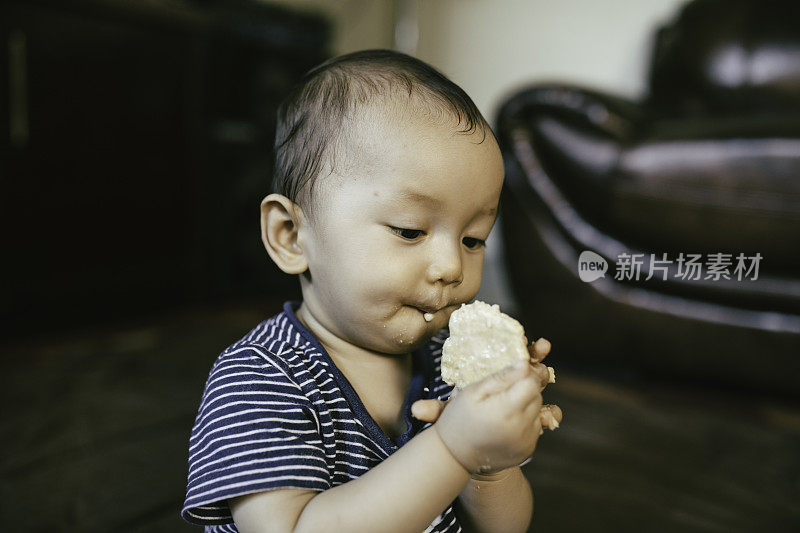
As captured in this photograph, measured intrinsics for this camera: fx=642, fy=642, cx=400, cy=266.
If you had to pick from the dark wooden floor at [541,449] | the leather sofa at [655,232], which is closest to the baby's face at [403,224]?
the dark wooden floor at [541,449]

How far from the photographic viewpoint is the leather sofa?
43.4 inches

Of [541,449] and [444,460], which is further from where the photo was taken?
[541,449]

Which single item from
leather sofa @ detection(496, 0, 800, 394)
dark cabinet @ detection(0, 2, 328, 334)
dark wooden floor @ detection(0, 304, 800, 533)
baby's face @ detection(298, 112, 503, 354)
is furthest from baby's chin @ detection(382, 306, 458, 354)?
dark cabinet @ detection(0, 2, 328, 334)

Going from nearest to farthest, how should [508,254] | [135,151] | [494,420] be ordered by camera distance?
[494,420], [508,254], [135,151]

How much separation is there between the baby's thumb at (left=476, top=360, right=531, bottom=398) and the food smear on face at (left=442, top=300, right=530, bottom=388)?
14mm

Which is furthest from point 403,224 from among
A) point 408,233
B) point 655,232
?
point 655,232

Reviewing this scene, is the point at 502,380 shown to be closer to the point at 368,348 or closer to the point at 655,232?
the point at 368,348

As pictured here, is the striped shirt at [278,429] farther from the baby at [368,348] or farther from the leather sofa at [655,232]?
the leather sofa at [655,232]

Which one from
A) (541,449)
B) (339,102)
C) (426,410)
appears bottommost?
(541,449)

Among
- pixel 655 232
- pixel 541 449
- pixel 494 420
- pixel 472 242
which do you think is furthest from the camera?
pixel 655 232

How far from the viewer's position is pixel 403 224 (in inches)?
18.4

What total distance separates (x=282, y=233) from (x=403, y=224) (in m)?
0.12

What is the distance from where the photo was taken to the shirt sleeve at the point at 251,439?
436mm

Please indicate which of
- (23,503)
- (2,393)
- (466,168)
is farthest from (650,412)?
(2,393)
